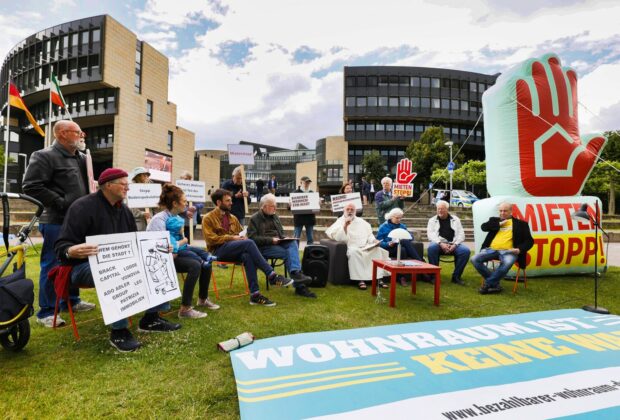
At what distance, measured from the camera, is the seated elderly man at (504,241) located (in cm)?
582

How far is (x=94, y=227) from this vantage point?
3109mm

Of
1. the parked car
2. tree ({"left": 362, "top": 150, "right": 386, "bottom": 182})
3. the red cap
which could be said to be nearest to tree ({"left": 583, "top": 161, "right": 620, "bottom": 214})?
the parked car

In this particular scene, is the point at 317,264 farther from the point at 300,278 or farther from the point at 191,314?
the point at 191,314

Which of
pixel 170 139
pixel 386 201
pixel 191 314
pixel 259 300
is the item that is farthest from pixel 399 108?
pixel 191 314

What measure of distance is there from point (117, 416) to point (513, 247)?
6003mm

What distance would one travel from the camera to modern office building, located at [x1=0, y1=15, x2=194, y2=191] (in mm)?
28312

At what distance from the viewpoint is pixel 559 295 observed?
17.9 ft

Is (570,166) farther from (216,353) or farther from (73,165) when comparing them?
(73,165)

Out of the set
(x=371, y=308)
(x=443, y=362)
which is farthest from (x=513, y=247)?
(x=443, y=362)

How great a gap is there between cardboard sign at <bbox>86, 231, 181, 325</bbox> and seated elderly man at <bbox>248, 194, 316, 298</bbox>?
1642 mm

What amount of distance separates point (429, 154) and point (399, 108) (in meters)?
13.8

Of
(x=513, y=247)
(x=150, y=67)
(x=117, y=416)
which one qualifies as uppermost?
(x=150, y=67)

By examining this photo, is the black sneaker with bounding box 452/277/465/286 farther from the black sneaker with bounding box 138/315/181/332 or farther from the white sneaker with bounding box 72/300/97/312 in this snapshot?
the white sneaker with bounding box 72/300/97/312

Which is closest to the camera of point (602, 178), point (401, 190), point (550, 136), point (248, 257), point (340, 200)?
point (248, 257)
